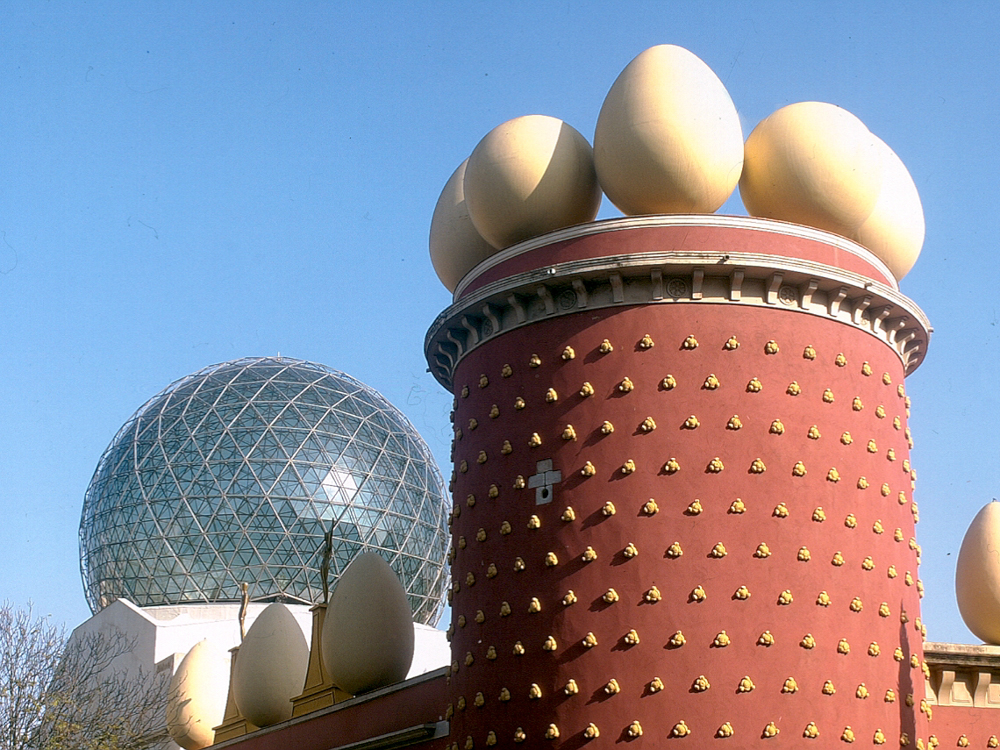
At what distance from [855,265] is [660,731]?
6.45 m

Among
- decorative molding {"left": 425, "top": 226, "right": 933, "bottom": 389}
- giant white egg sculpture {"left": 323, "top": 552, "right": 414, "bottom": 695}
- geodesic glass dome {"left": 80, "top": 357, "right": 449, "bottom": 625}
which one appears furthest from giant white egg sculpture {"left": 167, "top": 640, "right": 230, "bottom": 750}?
decorative molding {"left": 425, "top": 226, "right": 933, "bottom": 389}

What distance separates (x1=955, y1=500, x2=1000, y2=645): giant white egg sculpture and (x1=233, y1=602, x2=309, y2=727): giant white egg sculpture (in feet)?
40.9

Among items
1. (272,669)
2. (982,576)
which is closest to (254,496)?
(272,669)

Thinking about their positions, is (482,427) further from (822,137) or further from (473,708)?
(822,137)

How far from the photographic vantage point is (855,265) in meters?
16.8

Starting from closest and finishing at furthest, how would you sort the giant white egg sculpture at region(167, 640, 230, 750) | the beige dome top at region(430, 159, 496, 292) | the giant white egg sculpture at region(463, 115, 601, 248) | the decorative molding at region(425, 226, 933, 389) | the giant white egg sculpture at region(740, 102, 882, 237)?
the decorative molding at region(425, 226, 933, 389) → the giant white egg sculpture at region(740, 102, 882, 237) → the giant white egg sculpture at region(463, 115, 601, 248) → the beige dome top at region(430, 159, 496, 292) → the giant white egg sculpture at region(167, 640, 230, 750)

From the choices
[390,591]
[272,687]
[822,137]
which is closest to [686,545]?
[822,137]

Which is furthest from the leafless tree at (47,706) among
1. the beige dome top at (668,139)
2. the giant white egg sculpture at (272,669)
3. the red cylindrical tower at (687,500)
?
the beige dome top at (668,139)

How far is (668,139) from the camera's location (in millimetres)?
16234

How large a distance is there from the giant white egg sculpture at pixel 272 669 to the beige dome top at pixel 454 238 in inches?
343

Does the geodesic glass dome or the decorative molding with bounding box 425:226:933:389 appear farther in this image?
the geodesic glass dome

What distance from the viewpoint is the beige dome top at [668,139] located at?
53.4 feet

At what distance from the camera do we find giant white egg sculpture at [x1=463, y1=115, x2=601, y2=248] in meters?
17.3

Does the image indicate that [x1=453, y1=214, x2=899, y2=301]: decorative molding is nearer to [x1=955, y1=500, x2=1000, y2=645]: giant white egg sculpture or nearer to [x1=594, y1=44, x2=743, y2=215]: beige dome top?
[x1=594, y1=44, x2=743, y2=215]: beige dome top
